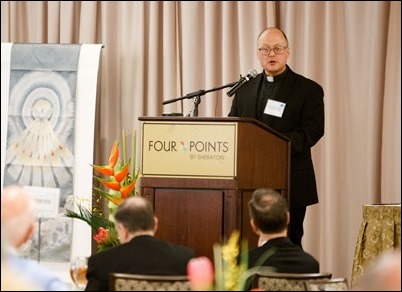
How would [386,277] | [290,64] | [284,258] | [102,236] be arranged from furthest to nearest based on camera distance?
[290,64]
[102,236]
[284,258]
[386,277]

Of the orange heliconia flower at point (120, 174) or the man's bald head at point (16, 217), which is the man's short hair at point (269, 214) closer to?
the man's bald head at point (16, 217)

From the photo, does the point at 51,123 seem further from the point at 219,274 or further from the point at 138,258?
the point at 219,274

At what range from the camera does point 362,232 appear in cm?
699

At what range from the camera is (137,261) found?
4.57m

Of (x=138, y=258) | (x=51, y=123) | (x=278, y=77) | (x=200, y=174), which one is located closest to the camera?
(x=138, y=258)

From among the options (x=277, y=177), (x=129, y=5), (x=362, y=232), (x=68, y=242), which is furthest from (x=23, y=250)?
(x=129, y=5)

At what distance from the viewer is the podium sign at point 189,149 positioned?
5766 millimetres

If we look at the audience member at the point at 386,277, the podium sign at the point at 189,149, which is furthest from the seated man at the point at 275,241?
the audience member at the point at 386,277

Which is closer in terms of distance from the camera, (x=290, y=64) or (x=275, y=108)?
(x=275, y=108)

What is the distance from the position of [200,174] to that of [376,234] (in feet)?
5.58

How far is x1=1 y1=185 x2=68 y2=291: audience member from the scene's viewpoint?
4.22 metres

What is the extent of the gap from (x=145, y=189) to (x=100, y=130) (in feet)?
10.4

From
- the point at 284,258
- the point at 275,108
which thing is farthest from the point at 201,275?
the point at 275,108

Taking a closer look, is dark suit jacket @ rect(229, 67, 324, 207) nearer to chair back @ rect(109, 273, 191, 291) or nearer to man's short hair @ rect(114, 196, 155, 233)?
man's short hair @ rect(114, 196, 155, 233)
